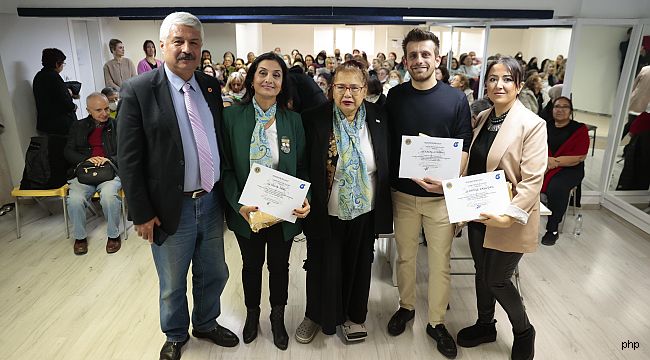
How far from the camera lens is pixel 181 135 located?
207 cm

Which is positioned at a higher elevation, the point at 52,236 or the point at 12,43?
the point at 12,43

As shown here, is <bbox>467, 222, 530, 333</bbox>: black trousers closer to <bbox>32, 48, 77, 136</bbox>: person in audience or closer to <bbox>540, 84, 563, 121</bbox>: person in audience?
<bbox>540, 84, 563, 121</bbox>: person in audience

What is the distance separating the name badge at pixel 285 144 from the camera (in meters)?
2.23

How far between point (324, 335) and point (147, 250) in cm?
197

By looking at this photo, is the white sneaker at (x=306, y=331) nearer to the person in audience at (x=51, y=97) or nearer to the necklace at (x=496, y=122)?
the necklace at (x=496, y=122)

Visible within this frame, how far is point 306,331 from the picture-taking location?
2688 millimetres

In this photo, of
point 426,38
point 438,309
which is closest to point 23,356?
point 438,309

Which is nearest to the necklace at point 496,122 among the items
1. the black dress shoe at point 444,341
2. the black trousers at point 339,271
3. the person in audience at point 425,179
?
the person in audience at point 425,179

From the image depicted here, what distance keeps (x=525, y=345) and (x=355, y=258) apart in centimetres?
109

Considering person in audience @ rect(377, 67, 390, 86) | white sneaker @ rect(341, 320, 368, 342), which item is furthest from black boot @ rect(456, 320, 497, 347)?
person in audience @ rect(377, 67, 390, 86)

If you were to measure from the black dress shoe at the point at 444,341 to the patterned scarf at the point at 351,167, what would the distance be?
3.10ft

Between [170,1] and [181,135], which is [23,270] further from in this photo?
[170,1]

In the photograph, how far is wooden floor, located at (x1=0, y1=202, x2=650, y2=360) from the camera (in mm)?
2627

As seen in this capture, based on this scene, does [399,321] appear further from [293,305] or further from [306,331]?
[293,305]
